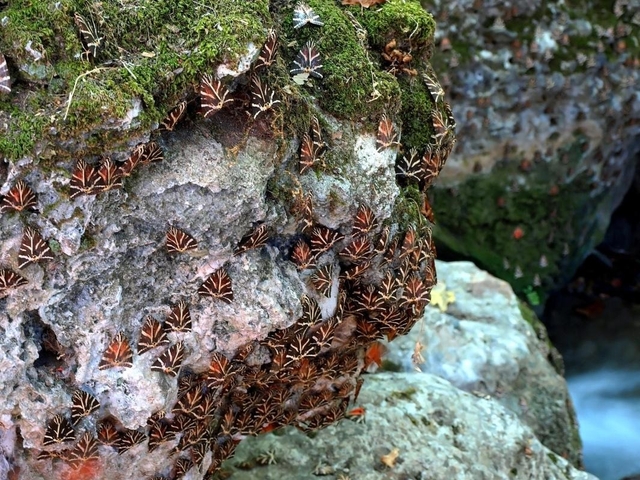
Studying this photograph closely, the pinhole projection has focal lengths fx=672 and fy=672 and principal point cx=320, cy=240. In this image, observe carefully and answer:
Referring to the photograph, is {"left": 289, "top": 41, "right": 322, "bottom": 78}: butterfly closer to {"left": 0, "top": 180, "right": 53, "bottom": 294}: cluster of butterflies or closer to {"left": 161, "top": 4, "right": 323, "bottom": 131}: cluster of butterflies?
{"left": 161, "top": 4, "right": 323, "bottom": 131}: cluster of butterflies

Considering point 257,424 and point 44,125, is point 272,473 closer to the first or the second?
point 257,424

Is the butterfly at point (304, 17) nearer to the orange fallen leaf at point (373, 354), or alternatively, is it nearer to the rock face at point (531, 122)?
the orange fallen leaf at point (373, 354)

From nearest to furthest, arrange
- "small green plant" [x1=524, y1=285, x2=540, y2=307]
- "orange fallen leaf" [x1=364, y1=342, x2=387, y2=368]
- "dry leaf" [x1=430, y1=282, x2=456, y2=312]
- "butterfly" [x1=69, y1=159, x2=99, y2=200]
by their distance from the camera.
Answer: "butterfly" [x1=69, y1=159, x2=99, y2=200], "orange fallen leaf" [x1=364, y1=342, x2=387, y2=368], "dry leaf" [x1=430, y1=282, x2=456, y2=312], "small green plant" [x1=524, y1=285, x2=540, y2=307]

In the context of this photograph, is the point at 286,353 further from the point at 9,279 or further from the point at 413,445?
the point at 413,445

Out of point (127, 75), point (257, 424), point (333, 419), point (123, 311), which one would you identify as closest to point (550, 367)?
point (333, 419)

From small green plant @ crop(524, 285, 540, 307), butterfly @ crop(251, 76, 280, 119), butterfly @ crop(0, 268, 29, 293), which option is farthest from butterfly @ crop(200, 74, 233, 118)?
small green plant @ crop(524, 285, 540, 307)

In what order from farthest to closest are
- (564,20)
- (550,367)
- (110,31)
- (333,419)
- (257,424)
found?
(564,20) → (550,367) → (333,419) → (257,424) → (110,31)
